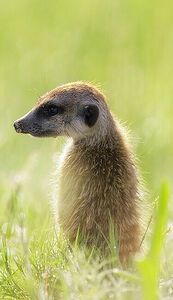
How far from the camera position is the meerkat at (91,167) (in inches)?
146

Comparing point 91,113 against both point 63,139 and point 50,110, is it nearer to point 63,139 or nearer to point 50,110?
point 50,110

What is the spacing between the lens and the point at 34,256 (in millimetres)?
3373

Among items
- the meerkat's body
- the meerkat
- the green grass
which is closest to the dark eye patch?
the meerkat

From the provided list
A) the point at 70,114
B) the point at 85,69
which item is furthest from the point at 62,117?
the point at 85,69

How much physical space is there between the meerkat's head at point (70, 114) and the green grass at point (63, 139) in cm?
51

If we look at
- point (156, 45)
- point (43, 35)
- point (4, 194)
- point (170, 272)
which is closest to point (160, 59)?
point (156, 45)

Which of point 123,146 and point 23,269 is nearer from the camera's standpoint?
point 23,269

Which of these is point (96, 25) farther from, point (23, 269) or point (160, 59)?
point (23, 269)

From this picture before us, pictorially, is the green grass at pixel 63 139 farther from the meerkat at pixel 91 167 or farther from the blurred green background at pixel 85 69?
the meerkat at pixel 91 167

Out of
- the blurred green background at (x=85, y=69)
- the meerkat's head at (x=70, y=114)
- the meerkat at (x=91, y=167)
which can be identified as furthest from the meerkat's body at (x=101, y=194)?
the blurred green background at (x=85, y=69)

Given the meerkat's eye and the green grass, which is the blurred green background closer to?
the green grass

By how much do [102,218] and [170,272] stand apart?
0.52 m

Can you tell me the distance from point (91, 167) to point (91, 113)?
1.18 ft

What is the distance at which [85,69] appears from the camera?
324 inches
